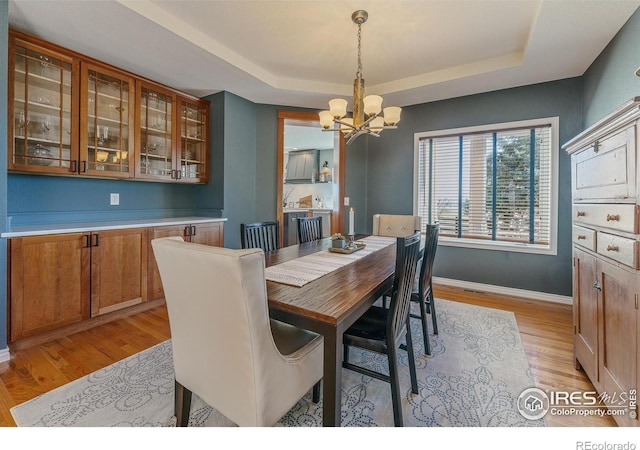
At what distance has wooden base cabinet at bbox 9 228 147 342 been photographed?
2.01 m

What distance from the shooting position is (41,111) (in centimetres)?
226

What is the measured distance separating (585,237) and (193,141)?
380 cm

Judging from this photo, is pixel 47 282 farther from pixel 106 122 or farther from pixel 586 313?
pixel 586 313

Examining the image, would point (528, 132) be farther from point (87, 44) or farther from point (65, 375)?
point (65, 375)

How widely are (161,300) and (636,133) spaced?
3.66 meters

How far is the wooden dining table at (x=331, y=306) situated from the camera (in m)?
1.03

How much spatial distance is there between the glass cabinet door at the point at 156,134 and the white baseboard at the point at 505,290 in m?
3.67

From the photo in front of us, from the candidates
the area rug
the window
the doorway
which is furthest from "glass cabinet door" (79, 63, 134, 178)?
the window

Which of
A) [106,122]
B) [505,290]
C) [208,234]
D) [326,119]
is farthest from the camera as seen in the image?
[505,290]

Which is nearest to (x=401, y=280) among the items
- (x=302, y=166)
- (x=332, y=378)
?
(x=332, y=378)

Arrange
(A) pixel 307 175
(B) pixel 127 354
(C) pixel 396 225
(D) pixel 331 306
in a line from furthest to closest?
(A) pixel 307 175 < (C) pixel 396 225 < (B) pixel 127 354 < (D) pixel 331 306

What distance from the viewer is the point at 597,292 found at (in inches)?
59.3

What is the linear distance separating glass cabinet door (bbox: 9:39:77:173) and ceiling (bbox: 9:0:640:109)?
0.67 feet
